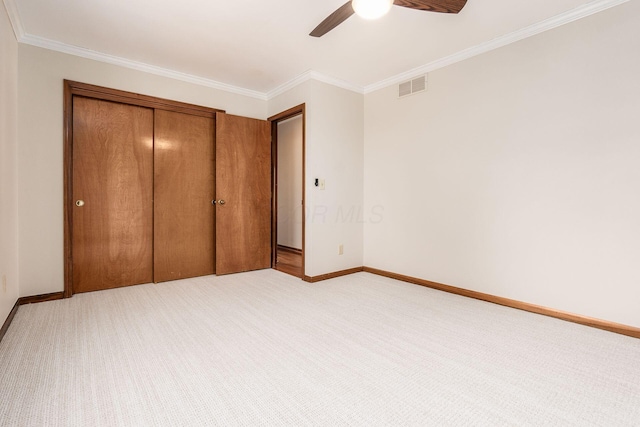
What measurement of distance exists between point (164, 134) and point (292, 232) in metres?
2.87

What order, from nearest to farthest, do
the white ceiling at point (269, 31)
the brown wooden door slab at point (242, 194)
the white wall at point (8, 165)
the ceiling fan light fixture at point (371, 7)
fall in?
the ceiling fan light fixture at point (371, 7)
the white wall at point (8, 165)
the white ceiling at point (269, 31)
the brown wooden door slab at point (242, 194)

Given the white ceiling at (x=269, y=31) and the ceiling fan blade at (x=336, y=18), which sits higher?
the white ceiling at (x=269, y=31)

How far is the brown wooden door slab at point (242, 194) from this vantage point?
155 inches

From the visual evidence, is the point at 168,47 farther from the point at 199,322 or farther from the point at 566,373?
the point at 566,373

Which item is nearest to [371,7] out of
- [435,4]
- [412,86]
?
[435,4]

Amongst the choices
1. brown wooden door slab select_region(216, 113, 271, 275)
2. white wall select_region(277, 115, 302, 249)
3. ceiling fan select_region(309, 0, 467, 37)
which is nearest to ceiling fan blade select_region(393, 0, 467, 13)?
ceiling fan select_region(309, 0, 467, 37)

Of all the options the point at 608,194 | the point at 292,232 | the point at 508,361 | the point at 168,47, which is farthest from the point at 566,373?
the point at 292,232

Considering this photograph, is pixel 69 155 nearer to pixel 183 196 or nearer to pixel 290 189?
pixel 183 196

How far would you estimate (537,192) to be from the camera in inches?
Answer: 105

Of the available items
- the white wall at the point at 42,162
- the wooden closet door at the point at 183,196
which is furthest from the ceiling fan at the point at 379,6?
the white wall at the point at 42,162

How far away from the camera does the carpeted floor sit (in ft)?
4.58

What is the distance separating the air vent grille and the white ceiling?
0.15 m

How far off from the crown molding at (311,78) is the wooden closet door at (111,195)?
5.40 ft

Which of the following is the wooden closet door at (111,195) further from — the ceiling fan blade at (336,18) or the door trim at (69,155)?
the ceiling fan blade at (336,18)
